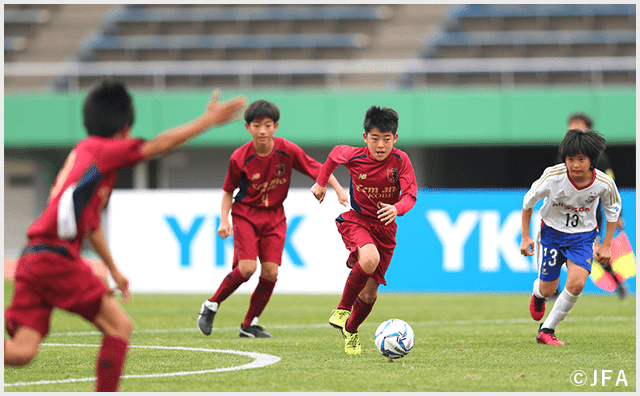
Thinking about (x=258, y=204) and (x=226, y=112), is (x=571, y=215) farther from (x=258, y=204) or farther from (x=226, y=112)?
(x=226, y=112)

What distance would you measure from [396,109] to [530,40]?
4980 millimetres

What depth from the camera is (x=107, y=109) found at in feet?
13.8

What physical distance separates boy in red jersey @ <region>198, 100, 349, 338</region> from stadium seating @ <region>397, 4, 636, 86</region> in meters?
13.5

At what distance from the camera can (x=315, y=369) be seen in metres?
5.56

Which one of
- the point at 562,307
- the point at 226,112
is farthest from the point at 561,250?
the point at 226,112

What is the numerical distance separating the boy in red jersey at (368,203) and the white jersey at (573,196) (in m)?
1.04

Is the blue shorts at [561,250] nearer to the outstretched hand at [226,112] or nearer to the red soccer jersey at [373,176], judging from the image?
the red soccer jersey at [373,176]

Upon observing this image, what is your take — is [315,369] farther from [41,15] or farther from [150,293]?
[41,15]

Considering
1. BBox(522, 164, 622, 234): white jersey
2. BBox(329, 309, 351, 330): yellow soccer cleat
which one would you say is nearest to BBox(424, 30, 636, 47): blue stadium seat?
BBox(522, 164, 622, 234): white jersey

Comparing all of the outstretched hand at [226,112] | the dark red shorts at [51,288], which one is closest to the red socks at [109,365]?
the dark red shorts at [51,288]

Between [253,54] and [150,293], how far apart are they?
38.9ft

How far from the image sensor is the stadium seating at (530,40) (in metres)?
20.6

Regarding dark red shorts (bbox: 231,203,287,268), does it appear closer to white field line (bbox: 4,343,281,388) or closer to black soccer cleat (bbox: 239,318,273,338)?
black soccer cleat (bbox: 239,318,273,338)

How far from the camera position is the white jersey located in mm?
6676
